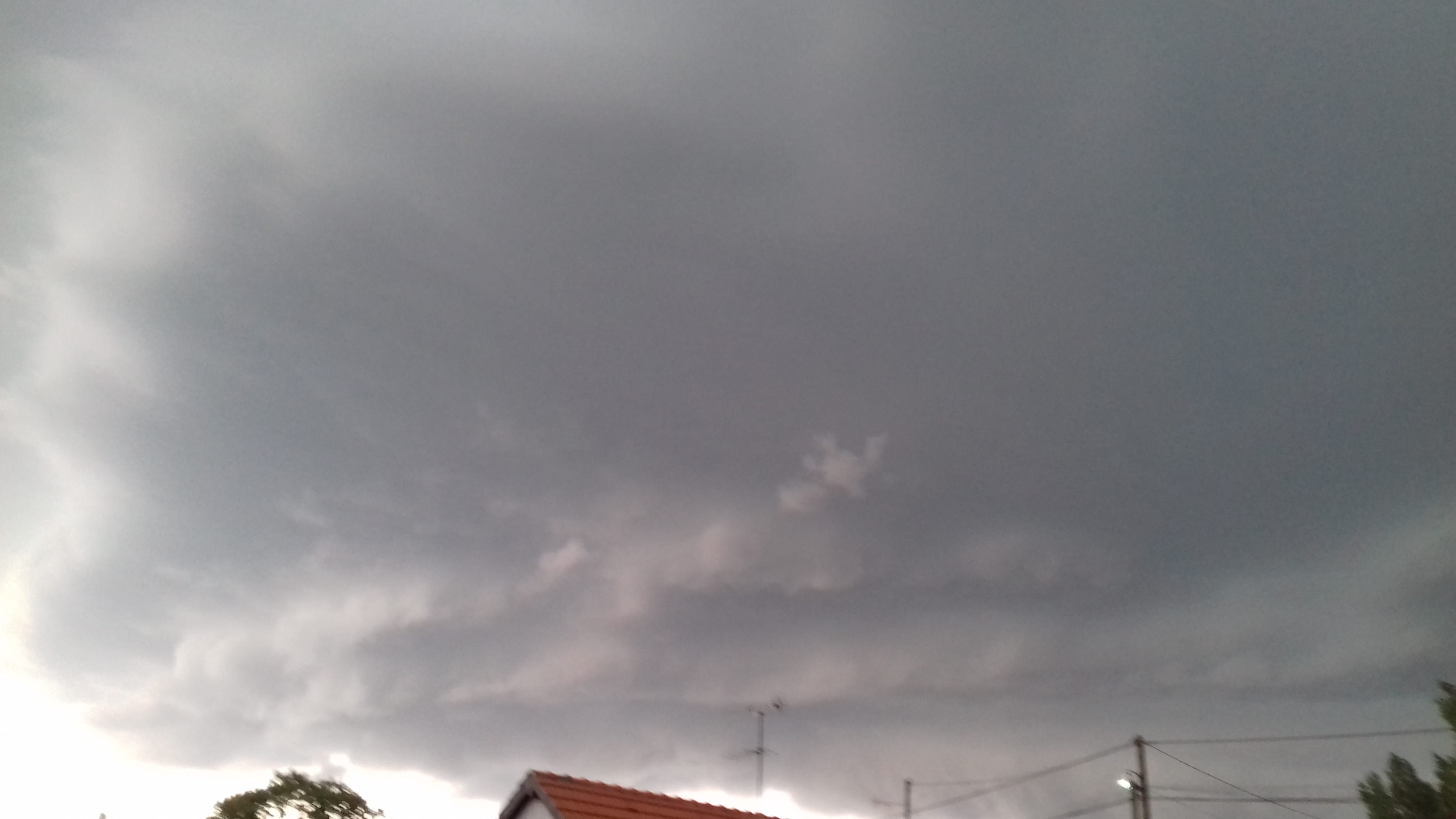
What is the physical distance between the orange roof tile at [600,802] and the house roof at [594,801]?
2cm

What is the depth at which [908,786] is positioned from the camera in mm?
63938

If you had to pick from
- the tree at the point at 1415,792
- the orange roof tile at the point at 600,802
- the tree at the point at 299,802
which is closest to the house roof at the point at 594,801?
the orange roof tile at the point at 600,802

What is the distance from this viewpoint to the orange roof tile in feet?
71.5

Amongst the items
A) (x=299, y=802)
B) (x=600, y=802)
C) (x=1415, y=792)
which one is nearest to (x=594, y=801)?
(x=600, y=802)

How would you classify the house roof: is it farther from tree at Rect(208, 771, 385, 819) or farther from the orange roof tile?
tree at Rect(208, 771, 385, 819)

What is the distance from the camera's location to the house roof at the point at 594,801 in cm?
2175

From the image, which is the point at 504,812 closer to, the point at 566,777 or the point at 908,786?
the point at 566,777

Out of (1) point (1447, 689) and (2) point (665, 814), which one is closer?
(2) point (665, 814)

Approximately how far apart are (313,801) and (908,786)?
45741 millimetres

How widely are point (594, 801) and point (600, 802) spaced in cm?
22

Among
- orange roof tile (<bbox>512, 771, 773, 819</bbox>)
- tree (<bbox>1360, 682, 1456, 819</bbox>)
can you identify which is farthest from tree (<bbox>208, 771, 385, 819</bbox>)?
tree (<bbox>1360, 682, 1456, 819</bbox>)

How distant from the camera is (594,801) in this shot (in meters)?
22.7

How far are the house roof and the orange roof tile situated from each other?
0.02 m

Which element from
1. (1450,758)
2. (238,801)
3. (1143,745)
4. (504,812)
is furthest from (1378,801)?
(238,801)
